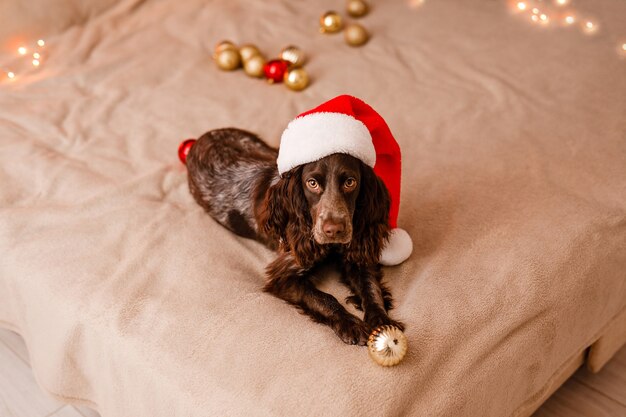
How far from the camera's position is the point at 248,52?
3.17m

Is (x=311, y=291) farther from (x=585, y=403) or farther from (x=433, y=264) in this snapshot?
(x=585, y=403)

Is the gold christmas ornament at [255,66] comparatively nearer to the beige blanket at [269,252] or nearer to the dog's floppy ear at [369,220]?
the beige blanket at [269,252]

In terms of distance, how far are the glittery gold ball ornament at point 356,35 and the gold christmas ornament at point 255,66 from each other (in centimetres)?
47

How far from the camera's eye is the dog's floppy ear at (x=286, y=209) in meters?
1.85

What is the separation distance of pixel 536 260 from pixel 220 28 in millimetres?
2157

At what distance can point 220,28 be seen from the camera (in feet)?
11.4

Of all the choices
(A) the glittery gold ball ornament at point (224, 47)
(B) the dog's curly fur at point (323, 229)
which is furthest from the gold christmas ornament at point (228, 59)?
(B) the dog's curly fur at point (323, 229)

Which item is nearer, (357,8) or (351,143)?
(351,143)

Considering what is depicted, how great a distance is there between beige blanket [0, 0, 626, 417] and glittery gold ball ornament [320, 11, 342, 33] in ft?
0.17

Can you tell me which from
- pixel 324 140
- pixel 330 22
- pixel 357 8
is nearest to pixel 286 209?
pixel 324 140

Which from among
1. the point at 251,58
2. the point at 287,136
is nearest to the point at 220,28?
the point at 251,58

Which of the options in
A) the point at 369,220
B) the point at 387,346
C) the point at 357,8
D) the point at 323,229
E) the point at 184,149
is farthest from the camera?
the point at 357,8

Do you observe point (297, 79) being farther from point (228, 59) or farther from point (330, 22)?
point (330, 22)

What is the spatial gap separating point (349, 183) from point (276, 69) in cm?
140
